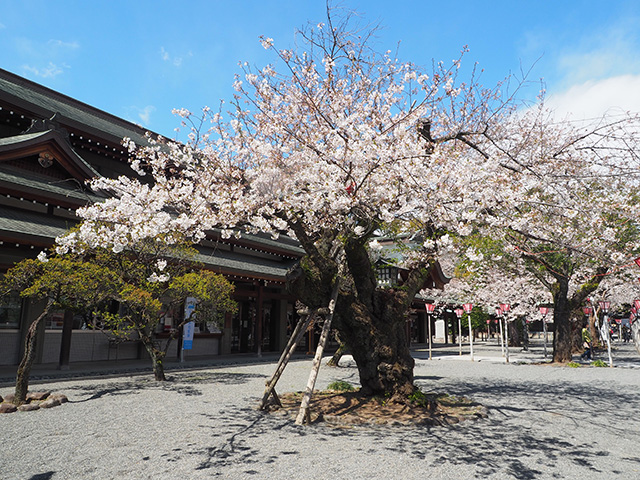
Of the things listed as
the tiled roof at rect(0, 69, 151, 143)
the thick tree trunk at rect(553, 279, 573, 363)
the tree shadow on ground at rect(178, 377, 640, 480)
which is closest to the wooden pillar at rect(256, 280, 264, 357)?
the tiled roof at rect(0, 69, 151, 143)

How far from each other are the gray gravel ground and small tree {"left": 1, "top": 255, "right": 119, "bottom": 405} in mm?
1103

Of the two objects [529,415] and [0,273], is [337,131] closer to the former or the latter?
[529,415]

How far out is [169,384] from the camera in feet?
34.6

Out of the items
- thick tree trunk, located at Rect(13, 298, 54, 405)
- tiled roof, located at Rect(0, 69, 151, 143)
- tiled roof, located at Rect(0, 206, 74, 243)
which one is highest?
tiled roof, located at Rect(0, 69, 151, 143)

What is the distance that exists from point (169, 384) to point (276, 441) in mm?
5926

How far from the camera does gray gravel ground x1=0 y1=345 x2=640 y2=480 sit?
4609 millimetres

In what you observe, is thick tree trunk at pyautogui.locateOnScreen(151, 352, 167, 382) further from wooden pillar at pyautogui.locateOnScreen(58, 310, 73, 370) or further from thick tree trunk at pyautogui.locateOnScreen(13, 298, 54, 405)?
thick tree trunk at pyautogui.locateOnScreen(13, 298, 54, 405)

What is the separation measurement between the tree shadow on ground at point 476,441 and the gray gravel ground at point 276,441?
0.06 feet

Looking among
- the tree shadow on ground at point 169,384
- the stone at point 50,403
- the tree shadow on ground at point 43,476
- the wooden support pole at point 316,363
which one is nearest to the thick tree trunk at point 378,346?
the wooden support pole at point 316,363

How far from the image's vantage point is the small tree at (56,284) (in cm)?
750

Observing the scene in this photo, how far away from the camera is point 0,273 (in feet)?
39.9

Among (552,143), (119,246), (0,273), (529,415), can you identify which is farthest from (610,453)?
(0,273)

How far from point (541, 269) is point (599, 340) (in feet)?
61.8

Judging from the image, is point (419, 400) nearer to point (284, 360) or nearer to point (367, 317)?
point (367, 317)
